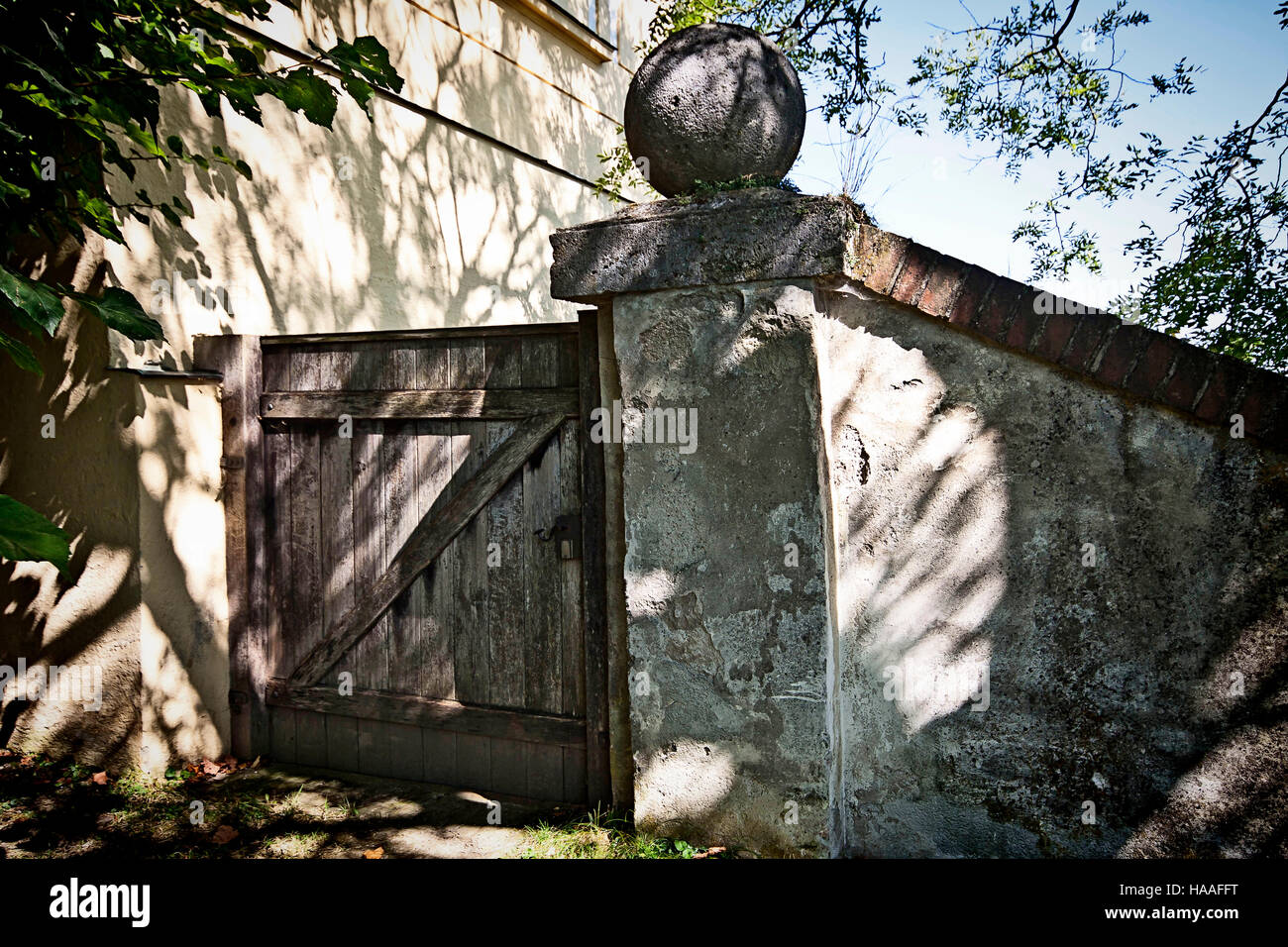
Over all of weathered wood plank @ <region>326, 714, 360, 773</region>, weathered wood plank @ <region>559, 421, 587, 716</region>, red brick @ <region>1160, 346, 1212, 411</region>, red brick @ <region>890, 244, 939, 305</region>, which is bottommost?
weathered wood plank @ <region>326, 714, 360, 773</region>

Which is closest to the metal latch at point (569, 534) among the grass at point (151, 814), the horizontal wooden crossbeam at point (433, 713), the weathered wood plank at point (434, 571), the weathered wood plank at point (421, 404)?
the weathered wood plank at point (421, 404)

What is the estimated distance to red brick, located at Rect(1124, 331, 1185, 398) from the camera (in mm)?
2646

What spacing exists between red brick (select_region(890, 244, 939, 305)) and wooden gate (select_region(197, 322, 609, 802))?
3.89 feet

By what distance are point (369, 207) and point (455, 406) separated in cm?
228

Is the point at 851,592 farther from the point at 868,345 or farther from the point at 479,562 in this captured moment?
the point at 479,562

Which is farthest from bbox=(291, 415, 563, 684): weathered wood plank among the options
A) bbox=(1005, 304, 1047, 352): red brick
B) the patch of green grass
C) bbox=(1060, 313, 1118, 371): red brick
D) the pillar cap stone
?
bbox=(1060, 313, 1118, 371): red brick

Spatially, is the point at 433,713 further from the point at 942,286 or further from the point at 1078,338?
the point at 1078,338

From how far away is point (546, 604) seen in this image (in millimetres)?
3535

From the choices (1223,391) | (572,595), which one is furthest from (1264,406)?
(572,595)

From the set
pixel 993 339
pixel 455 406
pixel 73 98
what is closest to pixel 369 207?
pixel 455 406

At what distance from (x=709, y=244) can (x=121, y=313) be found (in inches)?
75.8

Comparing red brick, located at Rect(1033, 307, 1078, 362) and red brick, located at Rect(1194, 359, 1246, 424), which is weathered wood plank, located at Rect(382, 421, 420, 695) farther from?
red brick, located at Rect(1194, 359, 1246, 424)

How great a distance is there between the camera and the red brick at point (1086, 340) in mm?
Result: 2711

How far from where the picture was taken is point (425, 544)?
3.75 metres
